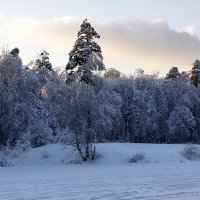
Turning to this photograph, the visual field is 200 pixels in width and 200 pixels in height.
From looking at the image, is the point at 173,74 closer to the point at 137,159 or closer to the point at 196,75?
the point at 196,75

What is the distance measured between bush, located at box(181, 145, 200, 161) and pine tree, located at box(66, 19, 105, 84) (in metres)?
11.6

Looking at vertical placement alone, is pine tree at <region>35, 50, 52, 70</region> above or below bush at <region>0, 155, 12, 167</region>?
above

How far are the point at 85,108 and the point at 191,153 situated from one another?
39.8ft

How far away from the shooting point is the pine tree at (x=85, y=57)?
154ft

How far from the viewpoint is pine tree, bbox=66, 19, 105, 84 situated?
4706 cm

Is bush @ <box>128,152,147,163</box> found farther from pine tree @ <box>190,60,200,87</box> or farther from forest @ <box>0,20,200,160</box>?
pine tree @ <box>190,60,200,87</box>

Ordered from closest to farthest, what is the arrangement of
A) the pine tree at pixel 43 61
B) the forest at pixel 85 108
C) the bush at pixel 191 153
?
the forest at pixel 85 108
the bush at pixel 191 153
the pine tree at pixel 43 61

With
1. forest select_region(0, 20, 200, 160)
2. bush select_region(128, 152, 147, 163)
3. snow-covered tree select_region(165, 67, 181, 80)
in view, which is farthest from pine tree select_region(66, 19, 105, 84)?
snow-covered tree select_region(165, 67, 181, 80)

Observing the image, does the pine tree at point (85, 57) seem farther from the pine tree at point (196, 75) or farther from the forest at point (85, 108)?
the pine tree at point (196, 75)

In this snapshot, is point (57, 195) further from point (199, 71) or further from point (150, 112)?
point (199, 71)

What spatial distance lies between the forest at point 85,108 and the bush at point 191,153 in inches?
304

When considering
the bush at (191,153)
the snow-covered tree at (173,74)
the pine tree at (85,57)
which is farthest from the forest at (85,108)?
the snow-covered tree at (173,74)

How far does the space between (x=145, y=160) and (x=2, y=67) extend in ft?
50.1

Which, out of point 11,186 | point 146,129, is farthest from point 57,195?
point 146,129
